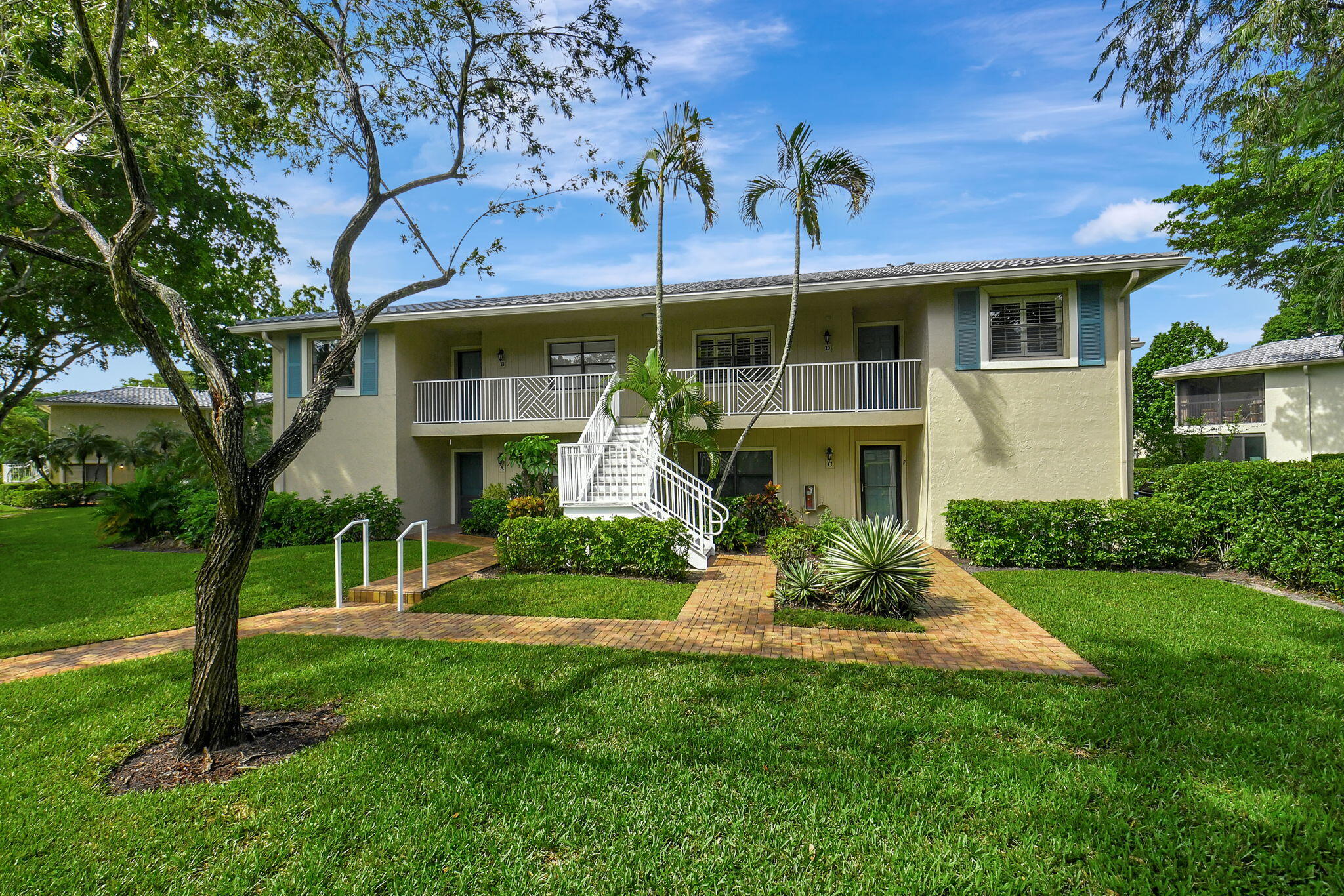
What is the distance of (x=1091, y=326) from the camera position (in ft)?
35.7

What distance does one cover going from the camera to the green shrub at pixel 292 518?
11.8 meters

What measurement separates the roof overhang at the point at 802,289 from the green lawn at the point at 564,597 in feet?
19.7

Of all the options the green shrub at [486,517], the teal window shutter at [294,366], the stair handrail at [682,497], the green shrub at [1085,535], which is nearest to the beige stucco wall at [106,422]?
the teal window shutter at [294,366]

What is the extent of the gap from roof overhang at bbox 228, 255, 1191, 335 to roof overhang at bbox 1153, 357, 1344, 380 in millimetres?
13530

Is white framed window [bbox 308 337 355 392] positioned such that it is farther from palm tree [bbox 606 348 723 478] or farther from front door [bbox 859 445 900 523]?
front door [bbox 859 445 900 523]

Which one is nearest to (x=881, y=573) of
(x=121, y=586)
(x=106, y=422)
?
(x=121, y=586)

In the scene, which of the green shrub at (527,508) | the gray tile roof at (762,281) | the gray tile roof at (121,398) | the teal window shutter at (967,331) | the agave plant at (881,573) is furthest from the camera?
the gray tile roof at (121,398)

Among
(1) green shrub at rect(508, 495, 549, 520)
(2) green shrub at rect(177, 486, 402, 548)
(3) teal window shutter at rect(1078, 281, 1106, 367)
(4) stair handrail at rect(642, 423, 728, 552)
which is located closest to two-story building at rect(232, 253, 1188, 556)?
(3) teal window shutter at rect(1078, 281, 1106, 367)

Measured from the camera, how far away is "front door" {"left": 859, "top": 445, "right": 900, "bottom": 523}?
13.4m

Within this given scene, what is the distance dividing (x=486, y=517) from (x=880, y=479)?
347 inches

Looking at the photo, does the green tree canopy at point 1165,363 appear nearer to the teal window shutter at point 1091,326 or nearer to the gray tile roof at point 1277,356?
the gray tile roof at point 1277,356

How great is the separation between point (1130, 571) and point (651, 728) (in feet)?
27.6

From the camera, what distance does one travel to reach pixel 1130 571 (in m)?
8.77

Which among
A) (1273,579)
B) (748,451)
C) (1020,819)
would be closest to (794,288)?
(748,451)
